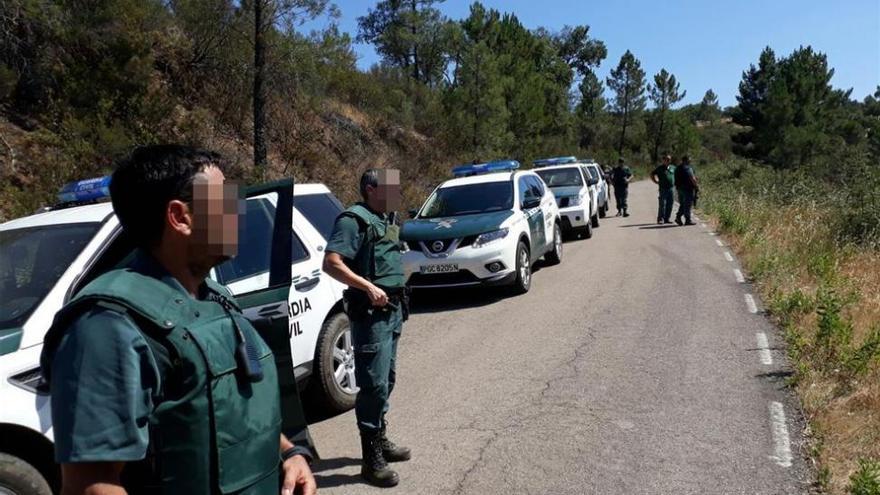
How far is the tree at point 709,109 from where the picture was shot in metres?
133

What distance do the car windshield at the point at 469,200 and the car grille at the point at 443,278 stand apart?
4.94 feet

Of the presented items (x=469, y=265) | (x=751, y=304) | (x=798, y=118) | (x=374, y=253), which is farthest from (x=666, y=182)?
→ (x=798, y=118)

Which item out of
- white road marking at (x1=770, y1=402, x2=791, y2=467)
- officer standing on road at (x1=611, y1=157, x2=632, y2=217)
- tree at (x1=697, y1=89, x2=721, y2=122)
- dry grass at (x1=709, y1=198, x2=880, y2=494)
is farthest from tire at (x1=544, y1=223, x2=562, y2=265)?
tree at (x1=697, y1=89, x2=721, y2=122)

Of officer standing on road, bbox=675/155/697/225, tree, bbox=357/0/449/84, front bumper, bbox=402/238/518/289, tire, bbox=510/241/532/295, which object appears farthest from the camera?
tree, bbox=357/0/449/84

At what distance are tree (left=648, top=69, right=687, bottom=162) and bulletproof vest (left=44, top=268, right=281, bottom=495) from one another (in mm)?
76748

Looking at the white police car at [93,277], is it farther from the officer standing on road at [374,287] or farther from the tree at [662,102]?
the tree at [662,102]

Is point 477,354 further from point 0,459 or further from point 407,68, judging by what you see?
point 407,68

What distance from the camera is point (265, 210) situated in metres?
4.93

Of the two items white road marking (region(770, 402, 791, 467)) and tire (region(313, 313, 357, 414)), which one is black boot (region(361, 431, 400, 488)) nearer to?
tire (region(313, 313, 357, 414))

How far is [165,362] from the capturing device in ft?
4.99

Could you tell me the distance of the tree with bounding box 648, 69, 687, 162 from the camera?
74250 mm

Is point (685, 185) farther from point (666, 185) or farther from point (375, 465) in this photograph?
point (375, 465)

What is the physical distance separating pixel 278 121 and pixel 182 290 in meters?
20.7

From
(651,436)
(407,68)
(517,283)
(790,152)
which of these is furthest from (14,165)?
(790,152)
